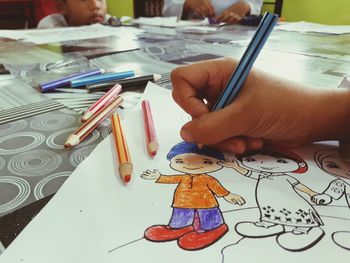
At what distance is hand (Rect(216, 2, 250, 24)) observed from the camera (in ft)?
4.45

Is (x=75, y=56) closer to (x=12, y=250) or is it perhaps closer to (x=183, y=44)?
(x=183, y=44)

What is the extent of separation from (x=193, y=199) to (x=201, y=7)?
149 cm

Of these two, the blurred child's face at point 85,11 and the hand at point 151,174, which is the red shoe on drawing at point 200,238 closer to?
the hand at point 151,174

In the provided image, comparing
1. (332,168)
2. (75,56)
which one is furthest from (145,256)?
(75,56)

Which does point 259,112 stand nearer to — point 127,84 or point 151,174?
point 151,174

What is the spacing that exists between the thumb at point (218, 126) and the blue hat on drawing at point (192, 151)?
0.06 feet

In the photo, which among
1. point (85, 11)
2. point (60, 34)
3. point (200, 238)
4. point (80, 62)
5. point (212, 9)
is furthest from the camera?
point (212, 9)

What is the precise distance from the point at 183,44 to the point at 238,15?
0.65 m

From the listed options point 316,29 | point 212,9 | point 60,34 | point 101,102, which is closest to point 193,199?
point 101,102

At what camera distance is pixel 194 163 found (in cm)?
30

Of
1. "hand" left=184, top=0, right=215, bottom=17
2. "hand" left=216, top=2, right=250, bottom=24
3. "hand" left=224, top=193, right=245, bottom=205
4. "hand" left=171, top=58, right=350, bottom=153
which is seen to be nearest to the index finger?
"hand" left=171, top=58, right=350, bottom=153

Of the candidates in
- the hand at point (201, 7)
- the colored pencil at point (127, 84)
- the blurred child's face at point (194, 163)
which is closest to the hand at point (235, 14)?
the hand at point (201, 7)

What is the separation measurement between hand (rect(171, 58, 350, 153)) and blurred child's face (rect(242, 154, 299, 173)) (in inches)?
0.4

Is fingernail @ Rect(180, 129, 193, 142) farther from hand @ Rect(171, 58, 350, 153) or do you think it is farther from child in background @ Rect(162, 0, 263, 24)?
child in background @ Rect(162, 0, 263, 24)
